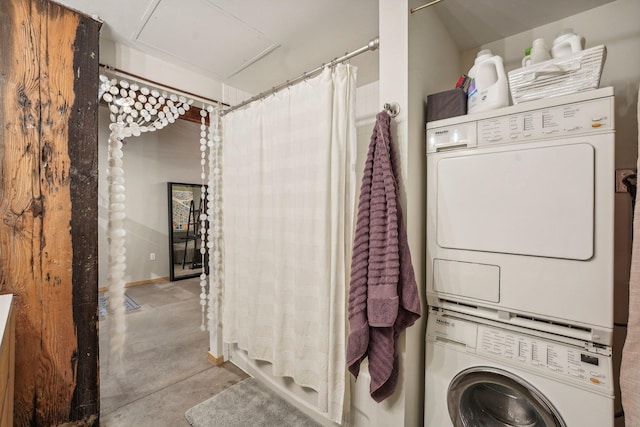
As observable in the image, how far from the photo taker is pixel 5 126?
1257 millimetres

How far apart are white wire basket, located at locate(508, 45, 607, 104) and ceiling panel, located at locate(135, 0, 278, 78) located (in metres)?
1.38

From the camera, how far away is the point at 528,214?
103 centimetres

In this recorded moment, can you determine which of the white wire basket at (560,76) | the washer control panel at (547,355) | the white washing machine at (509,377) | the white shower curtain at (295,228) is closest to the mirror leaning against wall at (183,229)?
the white shower curtain at (295,228)

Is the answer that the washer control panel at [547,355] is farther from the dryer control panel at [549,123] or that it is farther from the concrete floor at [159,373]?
the concrete floor at [159,373]

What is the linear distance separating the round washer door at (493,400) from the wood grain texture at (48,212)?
74.0 inches

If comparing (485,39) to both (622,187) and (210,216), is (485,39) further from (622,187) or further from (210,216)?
(210,216)

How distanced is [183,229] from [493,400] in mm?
4640

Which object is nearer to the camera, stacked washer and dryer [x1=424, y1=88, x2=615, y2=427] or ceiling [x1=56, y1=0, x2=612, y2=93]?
stacked washer and dryer [x1=424, y1=88, x2=615, y2=427]

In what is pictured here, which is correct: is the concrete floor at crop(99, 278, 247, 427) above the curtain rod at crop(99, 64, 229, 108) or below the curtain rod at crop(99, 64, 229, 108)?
below

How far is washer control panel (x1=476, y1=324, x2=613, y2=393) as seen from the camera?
2.99ft

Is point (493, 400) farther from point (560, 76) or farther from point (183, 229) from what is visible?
point (183, 229)

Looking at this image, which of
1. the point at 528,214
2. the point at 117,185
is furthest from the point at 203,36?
the point at 528,214

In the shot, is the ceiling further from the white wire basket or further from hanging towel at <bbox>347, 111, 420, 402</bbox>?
hanging towel at <bbox>347, 111, 420, 402</bbox>

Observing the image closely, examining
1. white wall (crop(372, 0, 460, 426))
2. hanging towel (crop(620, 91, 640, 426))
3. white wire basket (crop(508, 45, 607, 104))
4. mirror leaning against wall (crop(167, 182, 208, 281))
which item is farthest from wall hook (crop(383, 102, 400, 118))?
mirror leaning against wall (crop(167, 182, 208, 281))
